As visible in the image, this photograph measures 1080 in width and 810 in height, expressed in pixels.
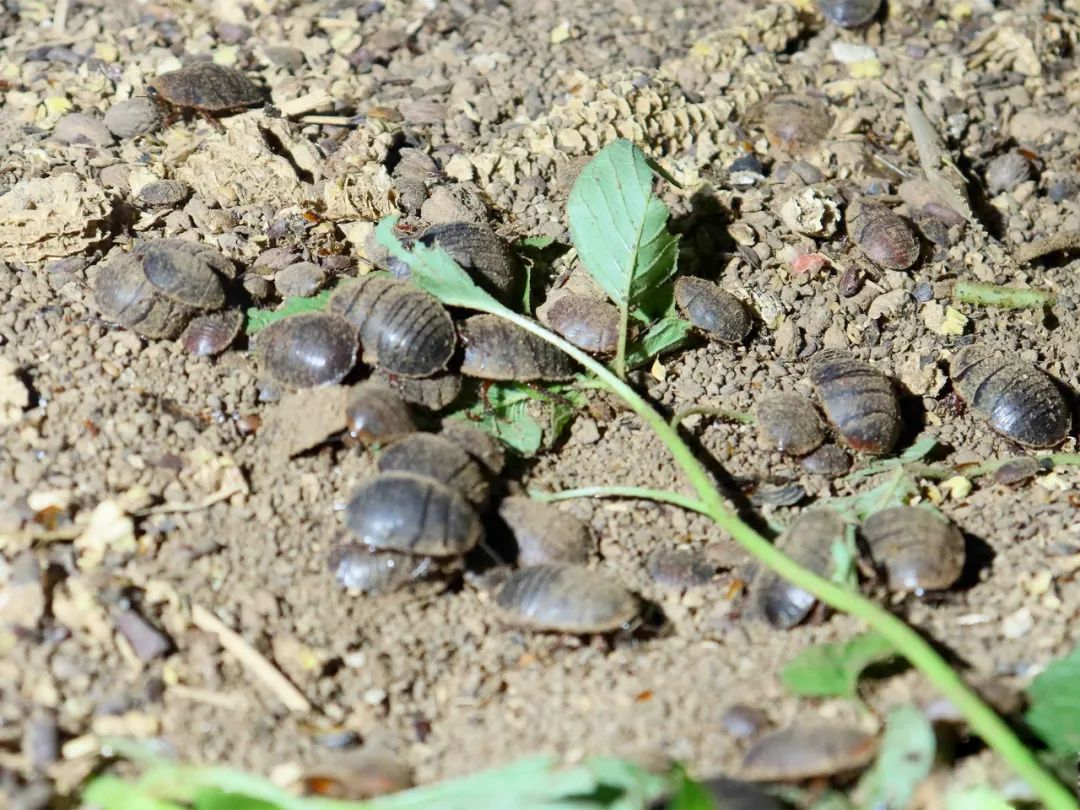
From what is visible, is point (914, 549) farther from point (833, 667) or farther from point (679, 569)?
point (679, 569)

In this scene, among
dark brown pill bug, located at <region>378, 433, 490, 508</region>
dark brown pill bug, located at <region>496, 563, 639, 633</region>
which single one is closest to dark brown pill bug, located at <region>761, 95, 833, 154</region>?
dark brown pill bug, located at <region>378, 433, 490, 508</region>

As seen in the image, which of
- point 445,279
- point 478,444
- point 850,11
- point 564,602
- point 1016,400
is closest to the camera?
point 564,602

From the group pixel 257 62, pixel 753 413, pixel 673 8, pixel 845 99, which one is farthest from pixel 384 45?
pixel 753 413

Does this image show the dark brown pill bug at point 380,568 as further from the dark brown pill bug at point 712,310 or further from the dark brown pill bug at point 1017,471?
the dark brown pill bug at point 1017,471

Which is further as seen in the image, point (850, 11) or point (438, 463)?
point (850, 11)

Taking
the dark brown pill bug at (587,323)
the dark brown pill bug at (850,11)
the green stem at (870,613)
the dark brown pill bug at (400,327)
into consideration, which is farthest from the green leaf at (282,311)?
the dark brown pill bug at (850,11)

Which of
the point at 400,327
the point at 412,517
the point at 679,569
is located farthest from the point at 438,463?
the point at 679,569

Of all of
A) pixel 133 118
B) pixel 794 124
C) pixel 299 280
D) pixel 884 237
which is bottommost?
pixel 299 280
